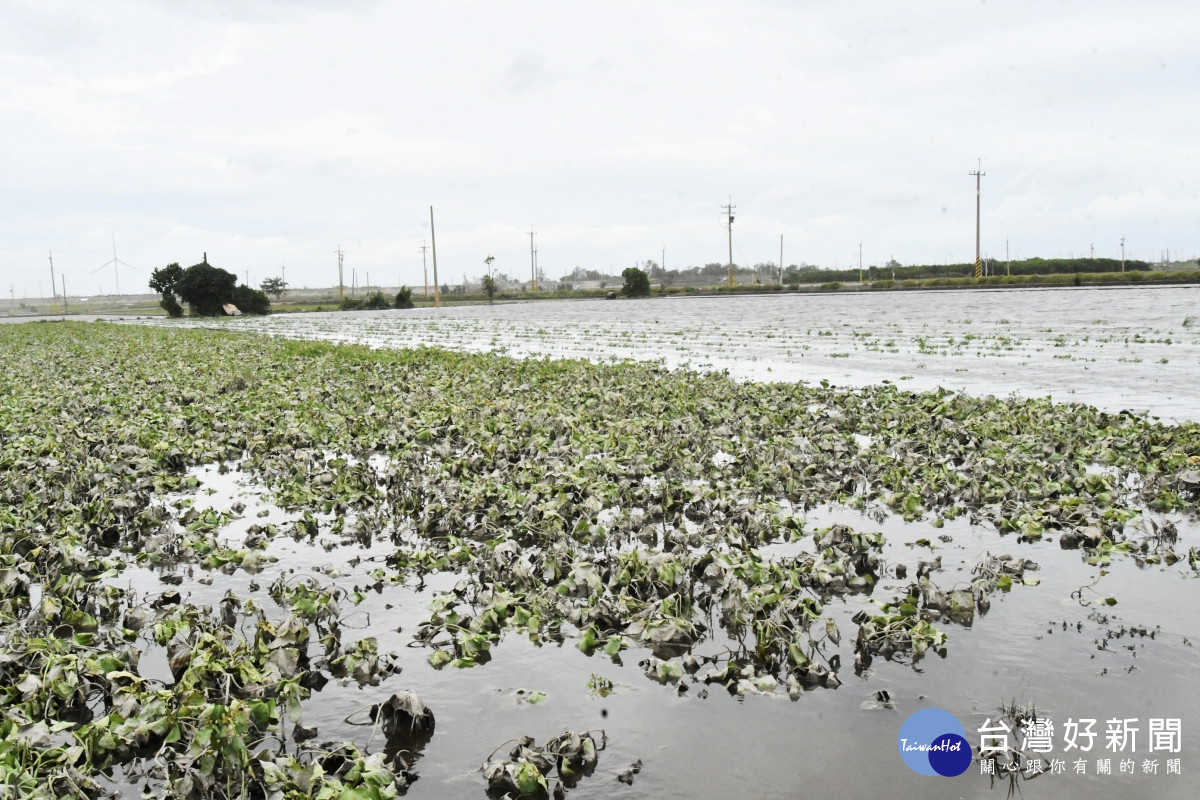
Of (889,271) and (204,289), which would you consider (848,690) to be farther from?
(889,271)

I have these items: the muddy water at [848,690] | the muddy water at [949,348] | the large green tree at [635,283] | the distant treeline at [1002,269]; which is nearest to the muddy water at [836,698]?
the muddy water at [848,690]

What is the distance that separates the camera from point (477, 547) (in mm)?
7109

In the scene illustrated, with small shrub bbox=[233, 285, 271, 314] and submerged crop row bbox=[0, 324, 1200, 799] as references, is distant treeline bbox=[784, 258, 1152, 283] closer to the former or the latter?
small shrub bbox=[233, 285, 271, 314]

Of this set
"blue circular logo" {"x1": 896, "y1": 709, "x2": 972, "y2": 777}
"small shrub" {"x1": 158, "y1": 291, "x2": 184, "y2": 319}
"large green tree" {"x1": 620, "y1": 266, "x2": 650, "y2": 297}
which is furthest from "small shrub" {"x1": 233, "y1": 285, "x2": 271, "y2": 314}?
"blue circular logo" {"x1": 896, "y1": 709, "x2": 972, "y2": 777}

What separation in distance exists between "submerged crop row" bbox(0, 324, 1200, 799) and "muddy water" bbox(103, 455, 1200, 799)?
9cm

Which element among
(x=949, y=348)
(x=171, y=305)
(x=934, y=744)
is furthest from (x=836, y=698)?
(x=171, y=305)

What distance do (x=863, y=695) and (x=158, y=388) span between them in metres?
16.8

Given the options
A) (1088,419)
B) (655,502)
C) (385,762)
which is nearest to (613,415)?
(655,502)

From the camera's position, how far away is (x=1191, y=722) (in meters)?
4.21

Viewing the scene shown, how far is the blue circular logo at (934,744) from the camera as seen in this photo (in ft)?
13.0

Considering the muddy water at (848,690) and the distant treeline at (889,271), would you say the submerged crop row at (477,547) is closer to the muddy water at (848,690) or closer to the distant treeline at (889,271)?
the muddy water at (848,690)

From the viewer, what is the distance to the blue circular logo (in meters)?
3.97

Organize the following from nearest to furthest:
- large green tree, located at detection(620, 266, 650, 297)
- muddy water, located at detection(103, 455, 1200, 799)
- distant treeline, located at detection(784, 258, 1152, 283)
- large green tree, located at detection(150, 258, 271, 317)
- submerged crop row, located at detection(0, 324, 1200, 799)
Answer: muddy water, located at detection(103, 455, 1200, 799) → submerged crop row, located at detection(0, 324, 1200, 799) → large green tree, located at detection(150, 258, 271, 317) → large green tree, located at detection(620, 266, 650, 297) → distant treeline, located at detection(784, 258, 1152, 283)

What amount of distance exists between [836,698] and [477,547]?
3308 mm
